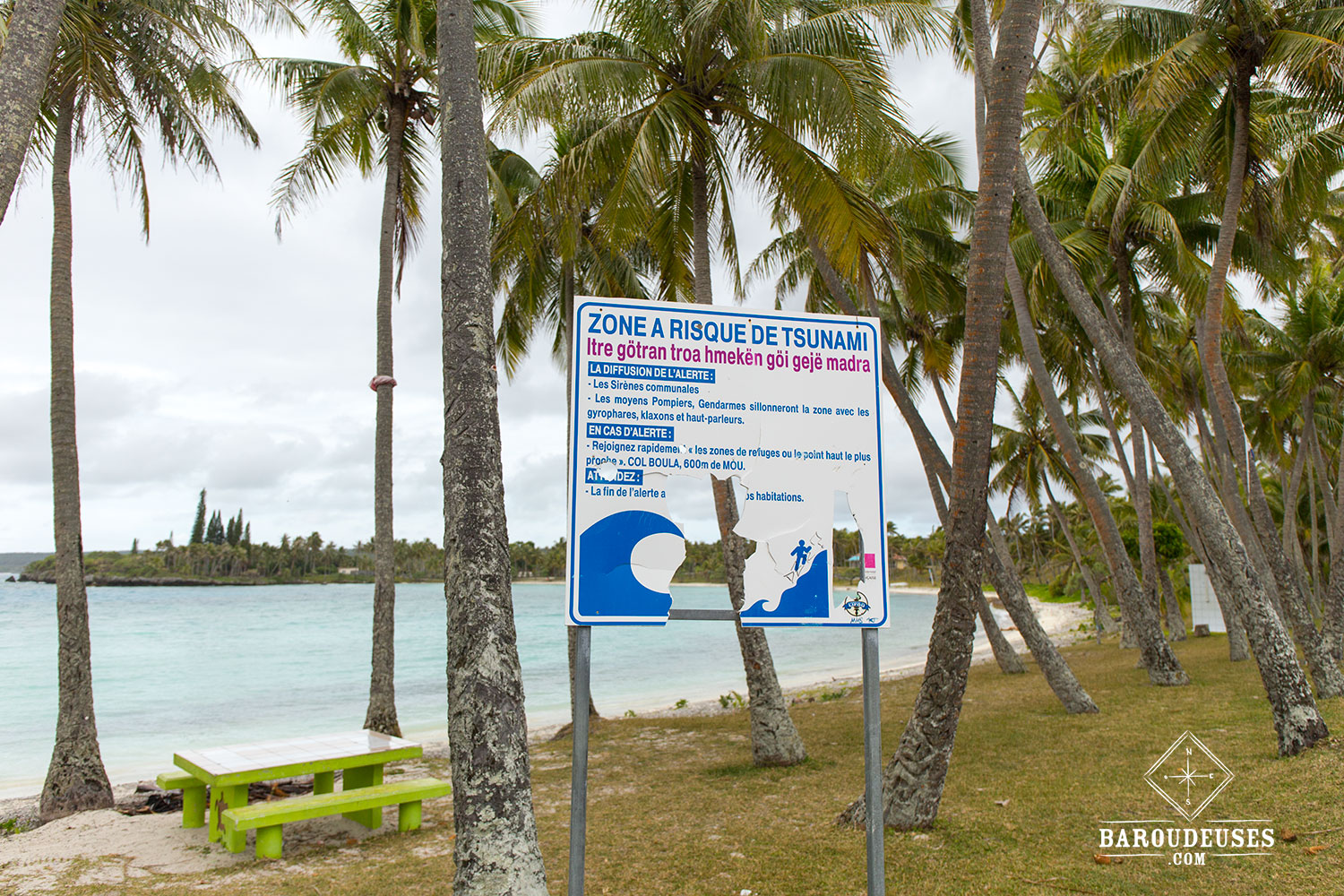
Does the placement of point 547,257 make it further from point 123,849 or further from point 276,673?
point 276,673

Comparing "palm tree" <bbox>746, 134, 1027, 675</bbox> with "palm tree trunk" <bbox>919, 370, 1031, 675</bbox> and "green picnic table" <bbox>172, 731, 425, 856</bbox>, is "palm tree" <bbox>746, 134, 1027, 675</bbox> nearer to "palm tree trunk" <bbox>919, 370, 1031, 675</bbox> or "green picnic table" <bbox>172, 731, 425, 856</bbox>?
"palm tree trunk" <bbox>919, 370, 1031, 675</bbox>

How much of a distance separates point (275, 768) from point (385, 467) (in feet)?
16.5

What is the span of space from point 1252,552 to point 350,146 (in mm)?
13922

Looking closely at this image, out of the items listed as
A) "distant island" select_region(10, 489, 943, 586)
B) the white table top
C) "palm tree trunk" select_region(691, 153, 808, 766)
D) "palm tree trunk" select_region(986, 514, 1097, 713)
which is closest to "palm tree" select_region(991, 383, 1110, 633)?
"palm tree trunk" select_region(986, 514, 1097, 713)

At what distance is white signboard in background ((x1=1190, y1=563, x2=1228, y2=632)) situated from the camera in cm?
1984

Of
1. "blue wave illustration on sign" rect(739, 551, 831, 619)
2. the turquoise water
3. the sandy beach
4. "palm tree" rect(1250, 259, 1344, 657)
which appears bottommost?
the turquoise water

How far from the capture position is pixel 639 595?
3168 millimetres

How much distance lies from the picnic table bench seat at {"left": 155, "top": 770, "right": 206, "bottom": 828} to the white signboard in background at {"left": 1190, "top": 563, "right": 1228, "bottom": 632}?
21.3 meters

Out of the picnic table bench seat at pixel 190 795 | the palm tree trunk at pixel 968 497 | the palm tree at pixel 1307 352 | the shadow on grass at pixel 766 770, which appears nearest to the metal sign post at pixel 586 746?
the palm tree trunk at pixel 968 497

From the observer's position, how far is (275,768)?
235 inches

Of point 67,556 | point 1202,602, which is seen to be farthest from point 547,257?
point 1202,602

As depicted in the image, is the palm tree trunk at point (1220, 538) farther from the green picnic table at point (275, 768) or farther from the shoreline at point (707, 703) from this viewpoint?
the shoreline at point (707, 703)

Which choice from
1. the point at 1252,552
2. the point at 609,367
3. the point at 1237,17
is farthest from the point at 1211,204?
the point at 609,367

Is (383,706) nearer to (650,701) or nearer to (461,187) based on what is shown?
(461,187)
